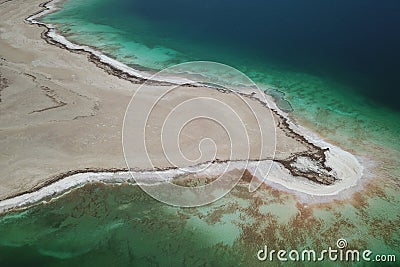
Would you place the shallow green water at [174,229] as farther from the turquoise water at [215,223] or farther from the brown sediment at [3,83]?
the brown sediment at [3,83]

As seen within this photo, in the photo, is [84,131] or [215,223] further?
[84,131]

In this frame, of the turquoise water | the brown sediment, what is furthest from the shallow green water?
the brown sediment

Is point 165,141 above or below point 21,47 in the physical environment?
below

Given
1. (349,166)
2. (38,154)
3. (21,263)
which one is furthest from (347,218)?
(38,154)

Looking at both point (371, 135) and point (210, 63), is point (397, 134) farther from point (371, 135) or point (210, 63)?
point (210, 63)

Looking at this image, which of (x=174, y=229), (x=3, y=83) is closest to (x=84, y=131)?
(x=174, y=229)

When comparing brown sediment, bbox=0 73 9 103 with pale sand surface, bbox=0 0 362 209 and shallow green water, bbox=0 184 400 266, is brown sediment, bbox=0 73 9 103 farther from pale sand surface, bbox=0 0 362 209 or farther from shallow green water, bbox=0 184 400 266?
shallow green water, bbox=0 184 400 266

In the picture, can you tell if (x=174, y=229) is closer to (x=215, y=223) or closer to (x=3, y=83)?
(x=215, y=223)

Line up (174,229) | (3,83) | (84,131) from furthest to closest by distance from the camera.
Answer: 1. (3,83)
2. (84,131)
3. (174,229)

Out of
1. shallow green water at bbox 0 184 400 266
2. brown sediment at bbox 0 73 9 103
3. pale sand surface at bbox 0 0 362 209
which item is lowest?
shallow green water at bbox 0 184 400 266
